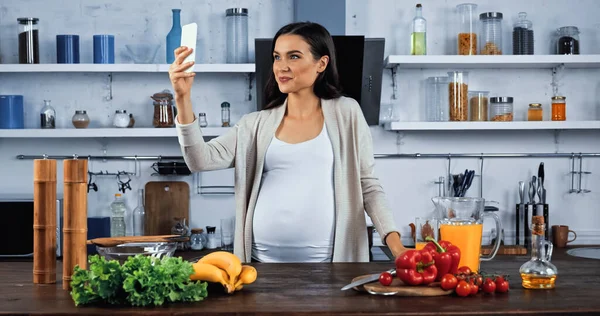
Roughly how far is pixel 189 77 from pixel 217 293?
1.98ft

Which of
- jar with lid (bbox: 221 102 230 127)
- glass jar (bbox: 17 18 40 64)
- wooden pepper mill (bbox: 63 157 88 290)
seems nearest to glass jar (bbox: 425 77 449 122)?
jar with lid (bbox: 221 102 230 127)

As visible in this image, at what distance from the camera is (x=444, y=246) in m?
1.83

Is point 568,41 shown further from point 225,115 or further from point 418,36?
point 225,115

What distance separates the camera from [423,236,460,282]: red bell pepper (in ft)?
5.84

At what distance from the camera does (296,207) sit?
2.49m

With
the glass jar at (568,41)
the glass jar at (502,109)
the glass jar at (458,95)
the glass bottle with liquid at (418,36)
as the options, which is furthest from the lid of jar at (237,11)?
the glass jar at (568,41)

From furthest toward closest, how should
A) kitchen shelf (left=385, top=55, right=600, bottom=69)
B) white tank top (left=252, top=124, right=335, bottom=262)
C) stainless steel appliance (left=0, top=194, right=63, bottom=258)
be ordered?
kitchen shelf (left=385, top=55, right=600, bottom=69) → stainless steel appliance (left=0, top=194, right=63, bottom=258) → white tank top (left=252, top=124, right=335, bottom=262)

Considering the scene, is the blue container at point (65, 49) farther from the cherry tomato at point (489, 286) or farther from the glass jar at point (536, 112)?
the cherry tomato at point (489, 286)

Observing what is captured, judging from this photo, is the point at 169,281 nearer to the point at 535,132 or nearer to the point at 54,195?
the point at 54,195

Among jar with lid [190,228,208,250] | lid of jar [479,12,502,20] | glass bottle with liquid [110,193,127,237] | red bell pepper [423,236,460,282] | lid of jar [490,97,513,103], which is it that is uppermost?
lid of jar [479,12,502,20]

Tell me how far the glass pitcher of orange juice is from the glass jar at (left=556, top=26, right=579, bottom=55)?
8.38ft

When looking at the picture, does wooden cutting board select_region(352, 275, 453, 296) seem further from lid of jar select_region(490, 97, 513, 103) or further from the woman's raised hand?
lid of jar select_region(490, 97, 513, 103)

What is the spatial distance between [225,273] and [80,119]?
103 inches

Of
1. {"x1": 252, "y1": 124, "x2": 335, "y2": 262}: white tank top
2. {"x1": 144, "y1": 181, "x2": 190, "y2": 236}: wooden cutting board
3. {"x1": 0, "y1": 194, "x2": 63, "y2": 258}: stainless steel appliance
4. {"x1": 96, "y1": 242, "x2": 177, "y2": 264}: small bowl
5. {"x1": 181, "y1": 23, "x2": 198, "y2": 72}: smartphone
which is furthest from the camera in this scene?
{"x1": 144, "y1": 181, "x2": 190, "y2": 236}: wooden cutting board
